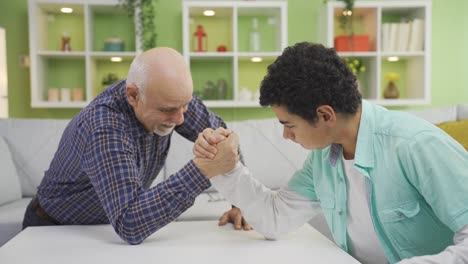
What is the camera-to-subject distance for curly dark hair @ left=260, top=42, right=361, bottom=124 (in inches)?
42.5

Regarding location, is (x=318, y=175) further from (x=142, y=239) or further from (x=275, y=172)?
(x=275, y=172)

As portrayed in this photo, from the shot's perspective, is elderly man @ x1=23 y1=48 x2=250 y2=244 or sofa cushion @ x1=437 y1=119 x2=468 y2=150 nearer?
elderly man @ x1=23 y1=48 x2=250 y2=244

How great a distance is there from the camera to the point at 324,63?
1080 millimetres

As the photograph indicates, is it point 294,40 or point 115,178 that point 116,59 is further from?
point 115,178

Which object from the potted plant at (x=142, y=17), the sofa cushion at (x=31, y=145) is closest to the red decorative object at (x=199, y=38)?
the potted plant at (x=142, y=17)

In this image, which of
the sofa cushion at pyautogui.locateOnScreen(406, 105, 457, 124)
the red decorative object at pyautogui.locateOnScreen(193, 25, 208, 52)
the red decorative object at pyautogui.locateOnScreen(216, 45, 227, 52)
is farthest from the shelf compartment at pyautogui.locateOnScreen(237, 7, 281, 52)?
Result: the sofa cushion at pyautogui.locateOnScreen(406, 105, 457, 124)

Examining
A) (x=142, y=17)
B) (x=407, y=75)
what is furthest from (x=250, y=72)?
(x=407, y=75)

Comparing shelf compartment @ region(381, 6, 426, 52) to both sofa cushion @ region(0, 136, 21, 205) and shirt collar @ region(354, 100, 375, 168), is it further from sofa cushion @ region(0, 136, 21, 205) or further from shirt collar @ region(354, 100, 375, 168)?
shirt collar @ region(354, 100, 375, 168)

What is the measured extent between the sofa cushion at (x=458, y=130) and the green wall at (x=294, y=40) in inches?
78.8

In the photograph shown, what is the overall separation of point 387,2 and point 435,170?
11.2 ft

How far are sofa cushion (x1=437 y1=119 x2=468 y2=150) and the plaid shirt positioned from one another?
150 centimetres

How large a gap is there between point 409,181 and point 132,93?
2.68 ft

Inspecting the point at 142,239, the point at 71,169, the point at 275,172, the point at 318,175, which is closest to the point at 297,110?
the point at 318,175

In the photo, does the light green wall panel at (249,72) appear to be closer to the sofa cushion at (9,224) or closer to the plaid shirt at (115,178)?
the sofa cushion at (9,224)
